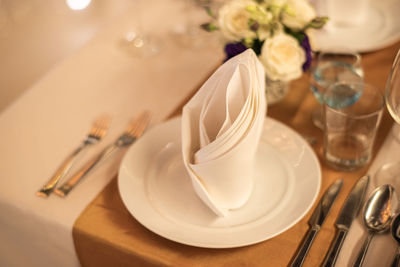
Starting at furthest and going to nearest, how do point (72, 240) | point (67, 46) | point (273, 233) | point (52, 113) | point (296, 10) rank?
point (67, 46) → point (52, 113) → point (296, 10) → point (72, 240) → point (273, 233)

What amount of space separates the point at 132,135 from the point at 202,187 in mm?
362

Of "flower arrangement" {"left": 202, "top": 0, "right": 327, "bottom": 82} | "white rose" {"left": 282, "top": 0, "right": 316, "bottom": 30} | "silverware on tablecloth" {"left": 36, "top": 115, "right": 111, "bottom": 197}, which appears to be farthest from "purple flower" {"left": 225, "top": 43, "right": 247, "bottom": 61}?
"silverware on tablecloth" {"left": 36, "top": 115, "right": 111, "bottom": 197}

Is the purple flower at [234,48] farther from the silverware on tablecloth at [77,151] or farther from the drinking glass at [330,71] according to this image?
the silverware on tablecloth at [77,151]

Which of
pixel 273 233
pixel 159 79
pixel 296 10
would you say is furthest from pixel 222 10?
pixel 273 233

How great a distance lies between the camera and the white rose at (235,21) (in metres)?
1.10

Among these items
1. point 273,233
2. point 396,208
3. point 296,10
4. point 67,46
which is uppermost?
point 296,10

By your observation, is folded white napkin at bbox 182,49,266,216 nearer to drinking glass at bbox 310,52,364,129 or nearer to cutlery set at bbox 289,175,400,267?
cutlery set at bbox 289,175,400,267

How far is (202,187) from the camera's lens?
0.83 meters

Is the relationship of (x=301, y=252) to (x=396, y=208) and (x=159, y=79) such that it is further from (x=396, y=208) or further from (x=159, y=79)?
(x=159, y=79)

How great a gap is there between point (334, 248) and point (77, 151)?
0.61 metres

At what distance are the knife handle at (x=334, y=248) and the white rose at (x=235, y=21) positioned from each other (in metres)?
0.50

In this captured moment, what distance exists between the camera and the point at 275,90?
3.84ft

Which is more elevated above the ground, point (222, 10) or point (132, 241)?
Answer: point (222, 10)

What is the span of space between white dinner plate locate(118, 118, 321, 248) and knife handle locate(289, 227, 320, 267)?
0.04 metres
